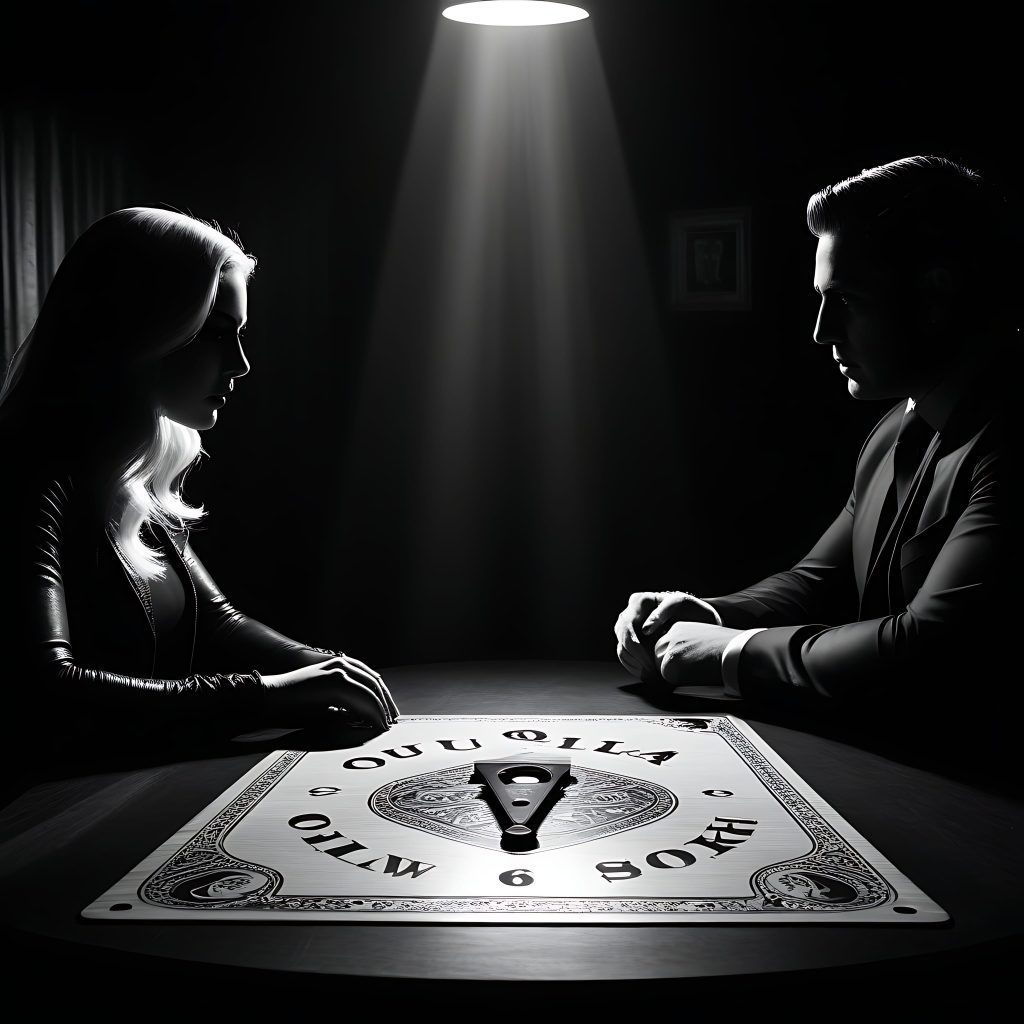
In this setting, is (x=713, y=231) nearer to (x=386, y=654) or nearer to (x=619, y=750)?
(x=386, y=654)

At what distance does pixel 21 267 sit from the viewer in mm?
2570

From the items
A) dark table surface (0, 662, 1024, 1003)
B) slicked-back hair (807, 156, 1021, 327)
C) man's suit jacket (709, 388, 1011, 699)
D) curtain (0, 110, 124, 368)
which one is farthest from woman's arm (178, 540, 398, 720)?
slicked-back hair (807, 156, 1021, 327)

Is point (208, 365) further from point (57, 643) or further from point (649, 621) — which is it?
point (649, 621)

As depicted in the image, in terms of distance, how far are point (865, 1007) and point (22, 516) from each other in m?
1.31

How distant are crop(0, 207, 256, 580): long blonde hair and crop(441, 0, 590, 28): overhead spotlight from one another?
2.05 ft

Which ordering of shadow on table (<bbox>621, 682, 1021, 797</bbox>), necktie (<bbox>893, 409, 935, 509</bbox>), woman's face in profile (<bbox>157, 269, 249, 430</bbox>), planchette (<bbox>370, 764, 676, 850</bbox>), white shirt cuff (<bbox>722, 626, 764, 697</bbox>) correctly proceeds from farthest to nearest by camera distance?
necktie (<bbox>893, 409, 935, 509</bbox>), white shirt cuff (<bbox>722, 626, 764, 697</bbox>), woman's face in profile (<bbox>157, 269, 249, 430</bbox>), shadow on table (<bbox>621, 682, 1021, 797</bbox>), planchette (<bbox>370, 764, 676, 850</bbox>)

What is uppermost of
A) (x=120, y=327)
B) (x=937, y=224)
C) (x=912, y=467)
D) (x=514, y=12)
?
(x=514, y=12)

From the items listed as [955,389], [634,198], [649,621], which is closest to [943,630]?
[955,389]

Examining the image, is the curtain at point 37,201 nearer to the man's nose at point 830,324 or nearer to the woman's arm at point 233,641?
the woman's arm at point 233,641

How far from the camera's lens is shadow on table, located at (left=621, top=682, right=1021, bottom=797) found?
1.60m

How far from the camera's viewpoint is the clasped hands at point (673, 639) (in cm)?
207

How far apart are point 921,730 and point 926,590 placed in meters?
0.21

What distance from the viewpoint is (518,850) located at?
119 centimetres

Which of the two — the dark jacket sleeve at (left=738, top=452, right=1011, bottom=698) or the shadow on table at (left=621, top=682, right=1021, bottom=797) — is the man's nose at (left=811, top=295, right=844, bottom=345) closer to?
the dark jacket sleeve at (left=738, top=452, right=1011, bottom=698)
